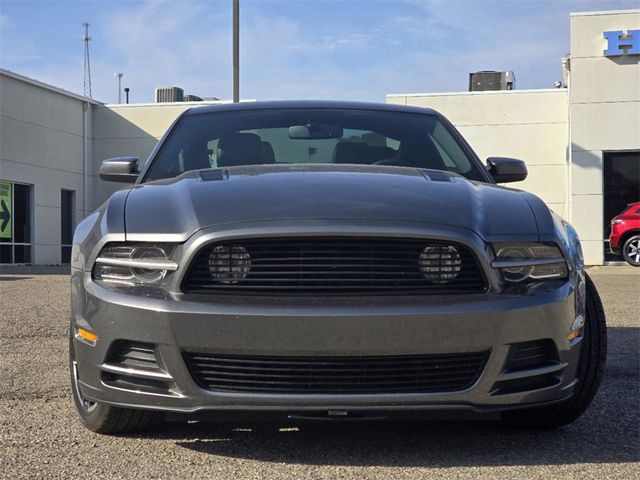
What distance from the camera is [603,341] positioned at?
349 cm

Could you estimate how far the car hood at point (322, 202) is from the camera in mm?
3043

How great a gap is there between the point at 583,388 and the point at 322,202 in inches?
50.6

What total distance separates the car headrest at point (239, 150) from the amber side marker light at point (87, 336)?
1.36m

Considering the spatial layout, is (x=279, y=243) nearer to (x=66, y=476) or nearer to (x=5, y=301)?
(x=66, y=476)

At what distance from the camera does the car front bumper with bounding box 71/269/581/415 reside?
2.83 meters

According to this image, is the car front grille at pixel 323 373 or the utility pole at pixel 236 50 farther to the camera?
the utility pole at pixel 236 50

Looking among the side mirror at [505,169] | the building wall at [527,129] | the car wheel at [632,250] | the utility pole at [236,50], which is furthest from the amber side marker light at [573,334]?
the building wall at [527,129]

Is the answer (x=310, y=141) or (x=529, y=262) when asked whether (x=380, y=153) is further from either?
(x=529, y=262)

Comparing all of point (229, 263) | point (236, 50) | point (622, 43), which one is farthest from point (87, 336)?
point (622, 43)

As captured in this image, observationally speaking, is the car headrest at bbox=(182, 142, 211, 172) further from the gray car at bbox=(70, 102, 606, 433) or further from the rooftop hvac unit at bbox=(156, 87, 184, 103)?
the rooftop hvac unit at bbox=(156, 87, 184, 103)

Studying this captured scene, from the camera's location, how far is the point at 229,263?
2.96 m

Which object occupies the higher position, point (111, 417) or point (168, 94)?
point (168, 94)

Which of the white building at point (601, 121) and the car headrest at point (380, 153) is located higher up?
the white building at point (601, 121)

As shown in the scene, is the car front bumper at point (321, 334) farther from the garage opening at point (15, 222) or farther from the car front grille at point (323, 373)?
the garage opening at point (15, 222)
